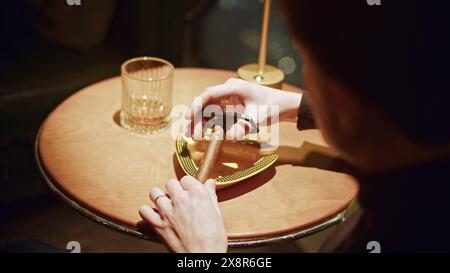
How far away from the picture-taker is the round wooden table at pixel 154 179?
46.6 inches

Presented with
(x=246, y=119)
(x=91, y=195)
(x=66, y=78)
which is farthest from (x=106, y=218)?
(x=66, y=78)

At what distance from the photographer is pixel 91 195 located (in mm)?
1231

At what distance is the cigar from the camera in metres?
1.20

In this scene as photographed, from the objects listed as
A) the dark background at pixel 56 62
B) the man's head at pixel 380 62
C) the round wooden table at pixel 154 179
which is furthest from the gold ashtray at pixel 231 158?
the dark background at pixel 56 62

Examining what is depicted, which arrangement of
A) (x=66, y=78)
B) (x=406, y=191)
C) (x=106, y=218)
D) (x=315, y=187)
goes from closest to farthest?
(x=406, y=191)
(x=106, y=218)
(x=315, y=187)
(x=66, y=78)

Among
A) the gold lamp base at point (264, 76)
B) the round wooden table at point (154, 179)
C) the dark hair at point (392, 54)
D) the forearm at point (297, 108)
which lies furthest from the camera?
the gold lamp base at point (264, 76)

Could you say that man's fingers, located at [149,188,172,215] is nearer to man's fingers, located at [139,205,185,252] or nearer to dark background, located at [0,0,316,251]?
man's fingers, located at [139,205,185,252]

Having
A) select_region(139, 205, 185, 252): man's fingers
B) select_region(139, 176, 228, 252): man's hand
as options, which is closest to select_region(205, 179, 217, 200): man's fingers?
select_region(139, 176, 228, 252): man's hand

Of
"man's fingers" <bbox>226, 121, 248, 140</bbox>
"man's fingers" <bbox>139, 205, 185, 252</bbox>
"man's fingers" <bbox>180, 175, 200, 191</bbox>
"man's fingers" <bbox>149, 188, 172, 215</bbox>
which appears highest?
"man's fingers" <bbox>226, 121, 248, 140</bbox>

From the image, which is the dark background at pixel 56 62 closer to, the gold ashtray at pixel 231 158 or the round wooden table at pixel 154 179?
the round wooden table at pixel 154 179

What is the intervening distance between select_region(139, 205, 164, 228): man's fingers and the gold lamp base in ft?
2.40

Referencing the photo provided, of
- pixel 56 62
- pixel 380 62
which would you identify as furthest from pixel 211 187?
pixel 56 62

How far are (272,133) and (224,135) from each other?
0.66ft

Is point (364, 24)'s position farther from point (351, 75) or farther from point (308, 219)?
point (308, 219)
